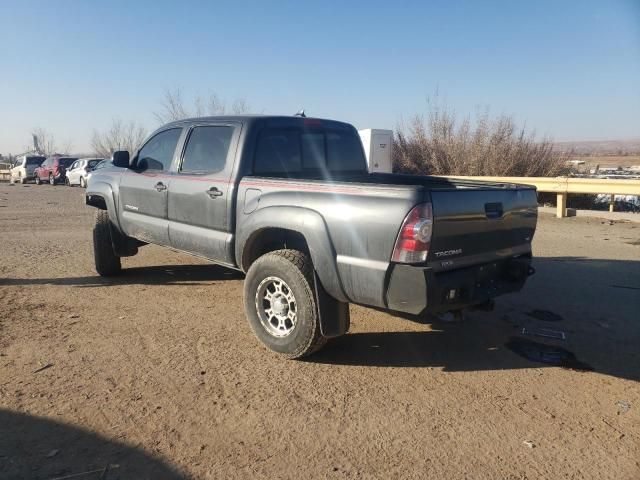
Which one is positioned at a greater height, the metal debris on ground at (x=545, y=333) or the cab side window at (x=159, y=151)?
the cab side window at (x=159, y=151)

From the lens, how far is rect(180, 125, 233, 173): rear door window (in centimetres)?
485

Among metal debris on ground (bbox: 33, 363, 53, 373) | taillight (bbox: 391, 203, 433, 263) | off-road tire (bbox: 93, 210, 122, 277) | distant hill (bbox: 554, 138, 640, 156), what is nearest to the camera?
taillight (bbox: 391, 203, 433, 263)

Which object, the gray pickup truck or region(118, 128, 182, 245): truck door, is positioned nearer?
the gray pickup truck

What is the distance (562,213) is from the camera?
13.0m

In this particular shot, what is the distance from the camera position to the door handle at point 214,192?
4721 millimetres

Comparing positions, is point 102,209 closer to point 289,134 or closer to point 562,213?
point 289,134

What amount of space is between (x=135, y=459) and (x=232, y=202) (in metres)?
2.39

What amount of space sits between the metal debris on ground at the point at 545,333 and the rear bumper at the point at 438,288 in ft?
3.26

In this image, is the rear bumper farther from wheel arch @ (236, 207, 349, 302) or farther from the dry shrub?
the dry shrub

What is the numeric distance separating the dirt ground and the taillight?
100 centimetres

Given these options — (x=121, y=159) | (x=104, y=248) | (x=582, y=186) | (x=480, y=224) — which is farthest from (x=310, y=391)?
(x=582, y=186)

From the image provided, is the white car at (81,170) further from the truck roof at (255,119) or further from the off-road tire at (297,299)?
the off-road tire at (297,299)

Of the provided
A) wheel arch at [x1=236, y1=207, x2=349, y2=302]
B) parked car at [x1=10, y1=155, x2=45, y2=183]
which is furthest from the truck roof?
parked car at [x1=10, y1=155, x2=45, y2=183]

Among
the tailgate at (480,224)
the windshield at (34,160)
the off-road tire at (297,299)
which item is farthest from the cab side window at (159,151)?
the windshield at (34,160)
